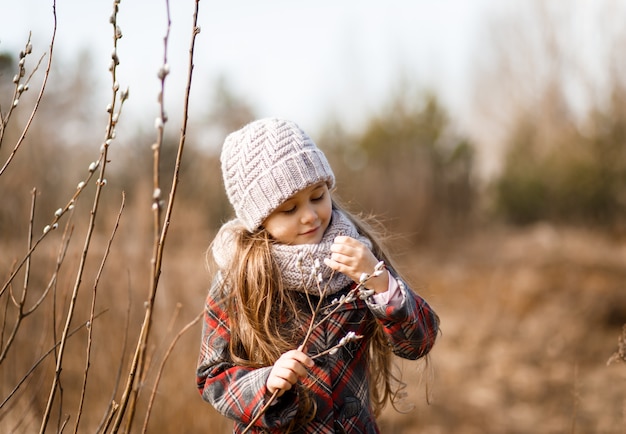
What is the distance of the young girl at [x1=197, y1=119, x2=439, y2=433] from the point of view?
1641 millimetres

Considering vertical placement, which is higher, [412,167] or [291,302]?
[291,302]

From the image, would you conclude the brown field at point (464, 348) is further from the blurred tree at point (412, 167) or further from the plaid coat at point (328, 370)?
the blurred tree at point (412, 167)

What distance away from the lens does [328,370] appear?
174 centimetres

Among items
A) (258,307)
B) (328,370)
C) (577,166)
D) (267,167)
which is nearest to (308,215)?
(267,167)

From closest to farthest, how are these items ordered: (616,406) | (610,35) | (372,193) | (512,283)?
(616,406) → (512,283) → (372,193) → (610,35)

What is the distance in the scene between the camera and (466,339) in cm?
718

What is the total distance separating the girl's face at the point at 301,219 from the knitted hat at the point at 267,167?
36mm

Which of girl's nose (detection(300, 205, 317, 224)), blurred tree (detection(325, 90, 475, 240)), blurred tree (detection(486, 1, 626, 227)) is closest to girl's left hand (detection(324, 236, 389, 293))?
girl's nose (detection(300, 205, 317, 224))

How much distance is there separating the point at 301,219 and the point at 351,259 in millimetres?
249

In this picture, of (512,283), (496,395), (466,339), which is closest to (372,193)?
(512,283)

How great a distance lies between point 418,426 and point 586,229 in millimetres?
8692

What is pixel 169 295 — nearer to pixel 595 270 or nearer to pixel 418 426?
pixel 418 426

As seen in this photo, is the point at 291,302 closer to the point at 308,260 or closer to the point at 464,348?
the point at 308,260

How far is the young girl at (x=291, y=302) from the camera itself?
164 cm
